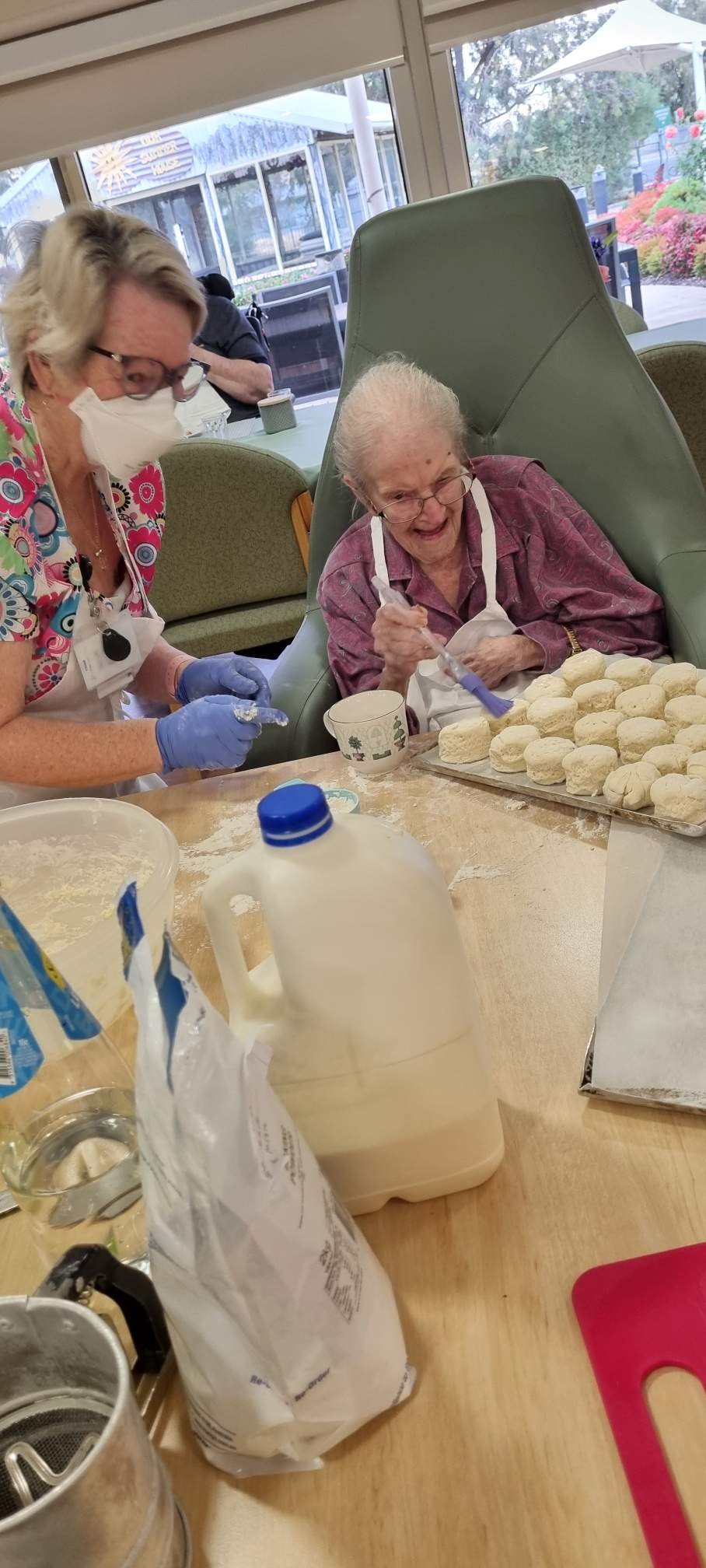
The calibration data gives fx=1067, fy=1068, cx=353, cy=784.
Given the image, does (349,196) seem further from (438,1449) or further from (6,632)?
(438,1449)

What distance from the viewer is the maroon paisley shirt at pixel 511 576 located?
6.03ft

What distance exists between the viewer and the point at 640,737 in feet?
4.09

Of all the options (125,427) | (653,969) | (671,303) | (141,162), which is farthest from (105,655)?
(671,303)

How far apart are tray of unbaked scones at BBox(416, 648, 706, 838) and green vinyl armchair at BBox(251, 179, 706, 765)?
47cm

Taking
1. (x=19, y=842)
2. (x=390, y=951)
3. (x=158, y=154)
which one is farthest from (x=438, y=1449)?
(x=158, y=154)

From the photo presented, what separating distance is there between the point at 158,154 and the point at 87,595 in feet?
7.53

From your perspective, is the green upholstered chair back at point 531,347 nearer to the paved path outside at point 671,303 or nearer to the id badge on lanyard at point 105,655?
the id badge on lanyard at point 105,655

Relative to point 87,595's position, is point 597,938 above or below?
below

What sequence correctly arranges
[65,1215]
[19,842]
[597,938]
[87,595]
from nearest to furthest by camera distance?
[65,1215] < [597,938] < [19,842] < [87,595]

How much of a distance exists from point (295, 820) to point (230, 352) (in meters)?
3.07

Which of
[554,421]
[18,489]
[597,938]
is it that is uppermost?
[18,489]

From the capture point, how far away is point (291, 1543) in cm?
56

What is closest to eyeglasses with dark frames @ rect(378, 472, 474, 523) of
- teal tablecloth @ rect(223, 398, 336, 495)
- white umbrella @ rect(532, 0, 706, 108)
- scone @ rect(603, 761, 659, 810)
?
scone @ rect(603, 761, 659, 810)

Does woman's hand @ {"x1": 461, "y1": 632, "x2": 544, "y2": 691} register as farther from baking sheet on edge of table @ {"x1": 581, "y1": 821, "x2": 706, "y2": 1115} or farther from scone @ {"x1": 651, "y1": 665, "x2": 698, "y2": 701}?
baking sheet on edge of table @ {"x1": 581, "y1": 821, "x2": 706, "y2": 1115}
